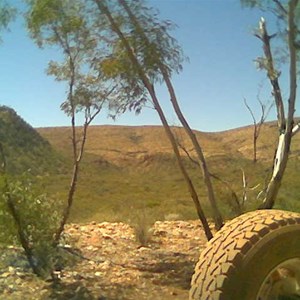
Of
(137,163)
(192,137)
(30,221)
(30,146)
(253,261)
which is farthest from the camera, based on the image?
(137,163)

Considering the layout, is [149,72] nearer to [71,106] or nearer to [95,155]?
[71,106]

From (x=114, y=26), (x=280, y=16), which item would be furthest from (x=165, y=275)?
(x=280, y=16)

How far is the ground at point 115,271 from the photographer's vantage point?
764 cm

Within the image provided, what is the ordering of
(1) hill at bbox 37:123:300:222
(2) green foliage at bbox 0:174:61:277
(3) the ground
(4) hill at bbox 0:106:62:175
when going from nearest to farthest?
(3) the ground
(2) green foliage at bbox 0:174:61:277
(1) hill at bbox 37:123:300:222
(4) hill at bbox 0:106:62:175

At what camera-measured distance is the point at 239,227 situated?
3672 millimetres

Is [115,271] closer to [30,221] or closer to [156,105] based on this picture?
[30,221]

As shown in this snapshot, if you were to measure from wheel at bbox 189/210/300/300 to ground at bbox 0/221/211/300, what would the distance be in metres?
3.93

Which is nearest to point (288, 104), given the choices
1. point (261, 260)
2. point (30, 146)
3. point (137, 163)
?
point (261, 260)

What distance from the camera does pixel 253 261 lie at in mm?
3408

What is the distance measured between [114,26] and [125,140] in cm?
6909

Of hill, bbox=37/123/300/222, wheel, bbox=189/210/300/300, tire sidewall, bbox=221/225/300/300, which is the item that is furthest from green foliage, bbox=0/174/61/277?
hill, bbox=37/123/300/222

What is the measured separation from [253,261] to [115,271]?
5.82 metres

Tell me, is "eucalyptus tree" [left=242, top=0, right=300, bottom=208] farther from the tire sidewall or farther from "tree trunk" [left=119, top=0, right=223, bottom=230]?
the tire sidewall

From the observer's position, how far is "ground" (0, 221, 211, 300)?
7643 millimetres
